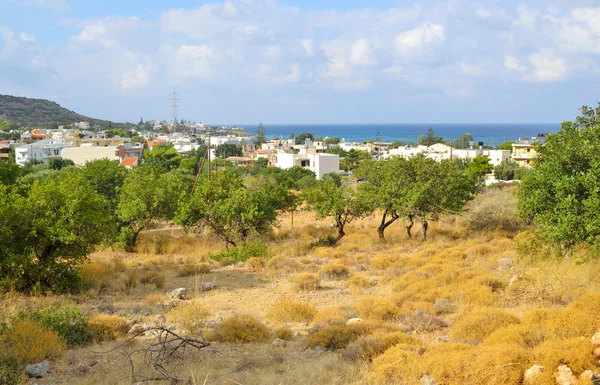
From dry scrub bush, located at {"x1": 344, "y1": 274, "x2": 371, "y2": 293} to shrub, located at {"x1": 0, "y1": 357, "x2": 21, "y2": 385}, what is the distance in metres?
8.62

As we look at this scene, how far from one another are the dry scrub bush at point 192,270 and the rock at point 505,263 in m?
9.67

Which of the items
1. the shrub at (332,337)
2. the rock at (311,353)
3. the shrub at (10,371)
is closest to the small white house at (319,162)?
the shrub at (332,337)

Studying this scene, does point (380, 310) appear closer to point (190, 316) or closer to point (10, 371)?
point (190, 316)

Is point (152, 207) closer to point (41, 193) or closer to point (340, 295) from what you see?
point (41, 193)

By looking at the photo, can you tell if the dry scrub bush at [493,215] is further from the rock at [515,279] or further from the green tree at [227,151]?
the green tree at [227,151]

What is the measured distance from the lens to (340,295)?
44.3 feet

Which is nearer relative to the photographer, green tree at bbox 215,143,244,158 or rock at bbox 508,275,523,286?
rock at bbox 508,275,523,286

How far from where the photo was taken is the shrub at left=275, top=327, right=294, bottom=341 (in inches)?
383

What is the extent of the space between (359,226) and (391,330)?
60.8ft

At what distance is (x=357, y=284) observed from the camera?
14320 mm

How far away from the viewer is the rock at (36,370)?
7637 mm

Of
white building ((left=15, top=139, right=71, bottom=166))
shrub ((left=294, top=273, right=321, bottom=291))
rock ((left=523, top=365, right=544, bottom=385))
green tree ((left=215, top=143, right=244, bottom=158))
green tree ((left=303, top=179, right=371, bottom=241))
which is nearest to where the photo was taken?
rock ((left=523, top=365, right=544, bottom=385))

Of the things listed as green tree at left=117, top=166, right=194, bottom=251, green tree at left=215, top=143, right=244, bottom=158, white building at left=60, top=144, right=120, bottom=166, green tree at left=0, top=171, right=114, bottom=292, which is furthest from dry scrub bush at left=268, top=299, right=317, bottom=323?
green tree at left=215, top=143, right=244, bottom=158

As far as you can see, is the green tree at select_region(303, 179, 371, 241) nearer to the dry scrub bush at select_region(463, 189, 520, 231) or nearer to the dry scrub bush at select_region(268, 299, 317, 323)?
the dry scrub bush at select_region(463, 189, 520, 231)
